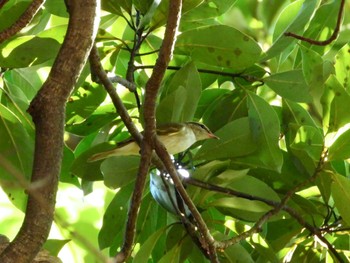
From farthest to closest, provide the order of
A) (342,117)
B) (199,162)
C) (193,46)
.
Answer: (199,162)
(193,46)
(342,117)

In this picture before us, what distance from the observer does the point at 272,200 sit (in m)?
2.28

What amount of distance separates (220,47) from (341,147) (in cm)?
44

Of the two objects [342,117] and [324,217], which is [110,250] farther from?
[342,117]

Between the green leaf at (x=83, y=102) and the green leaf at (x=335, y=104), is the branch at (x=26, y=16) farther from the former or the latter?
the green leaf at (x=335, y=104)

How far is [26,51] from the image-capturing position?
2.22 metres

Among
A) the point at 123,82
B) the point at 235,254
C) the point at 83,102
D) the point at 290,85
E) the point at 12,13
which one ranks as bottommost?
the point at 235,254

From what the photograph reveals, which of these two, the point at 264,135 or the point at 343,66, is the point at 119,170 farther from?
the point at 343,66

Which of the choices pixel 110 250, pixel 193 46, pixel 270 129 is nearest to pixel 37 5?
pixel 193 46

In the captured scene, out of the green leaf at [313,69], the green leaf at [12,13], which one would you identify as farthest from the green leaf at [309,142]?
the green leaf at [12,13]

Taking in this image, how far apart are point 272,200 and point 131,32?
0.70 m

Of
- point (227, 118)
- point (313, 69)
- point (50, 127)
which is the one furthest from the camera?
point (227, 118)

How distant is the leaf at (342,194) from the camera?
221cm

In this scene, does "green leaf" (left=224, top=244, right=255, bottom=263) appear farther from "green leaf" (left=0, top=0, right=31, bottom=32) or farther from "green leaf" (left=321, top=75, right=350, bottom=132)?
"green leaf" (left=0, top=0, right=31, bottom=32)

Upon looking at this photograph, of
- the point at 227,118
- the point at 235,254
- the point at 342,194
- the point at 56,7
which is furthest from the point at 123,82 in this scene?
the point at 342,194
